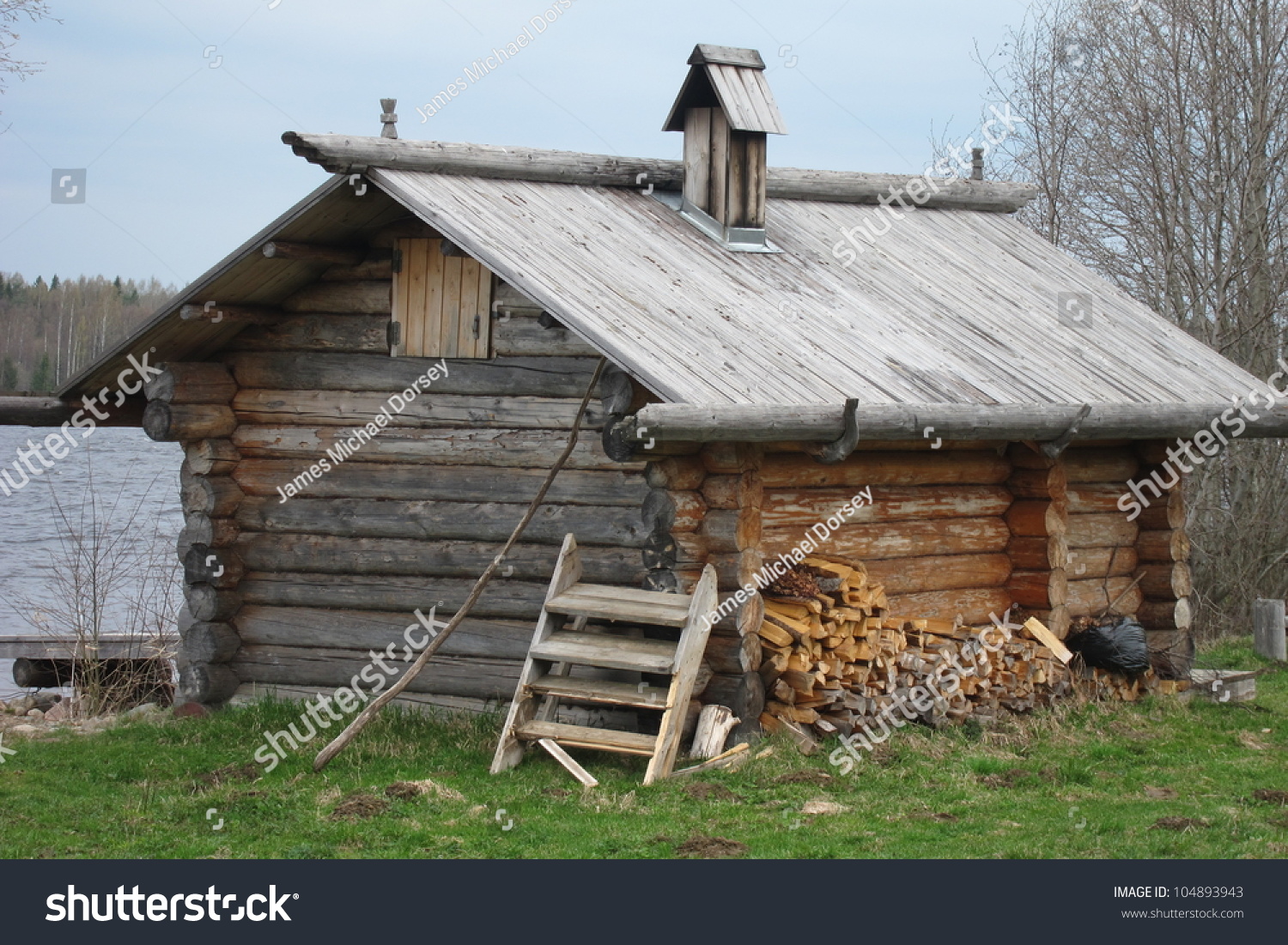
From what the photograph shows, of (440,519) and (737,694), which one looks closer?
(737,694)

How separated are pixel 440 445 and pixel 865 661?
352 centimetres

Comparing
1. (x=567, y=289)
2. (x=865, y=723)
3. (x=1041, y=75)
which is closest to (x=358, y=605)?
(x=567, y=289)

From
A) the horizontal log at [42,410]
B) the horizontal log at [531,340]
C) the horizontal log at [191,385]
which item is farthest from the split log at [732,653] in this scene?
the horizontal log at [42,410]

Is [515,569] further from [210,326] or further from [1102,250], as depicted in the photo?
[1102,250]

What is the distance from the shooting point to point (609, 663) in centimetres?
928

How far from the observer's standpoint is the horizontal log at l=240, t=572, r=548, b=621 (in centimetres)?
1077

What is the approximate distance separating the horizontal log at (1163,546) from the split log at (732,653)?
16.8 ft

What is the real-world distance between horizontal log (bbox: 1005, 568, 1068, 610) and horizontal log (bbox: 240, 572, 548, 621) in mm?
4031

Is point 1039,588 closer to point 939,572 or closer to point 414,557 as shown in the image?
point 939,572

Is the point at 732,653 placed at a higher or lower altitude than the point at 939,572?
lower

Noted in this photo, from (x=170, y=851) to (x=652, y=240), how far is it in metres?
6.14

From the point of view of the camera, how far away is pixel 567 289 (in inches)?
385

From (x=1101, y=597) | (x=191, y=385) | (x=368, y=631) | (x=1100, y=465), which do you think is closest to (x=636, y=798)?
(x=368, y=631)

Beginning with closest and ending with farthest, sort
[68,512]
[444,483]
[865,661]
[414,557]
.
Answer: [865,661] → [444,483] → [414,557] → [68,512]
